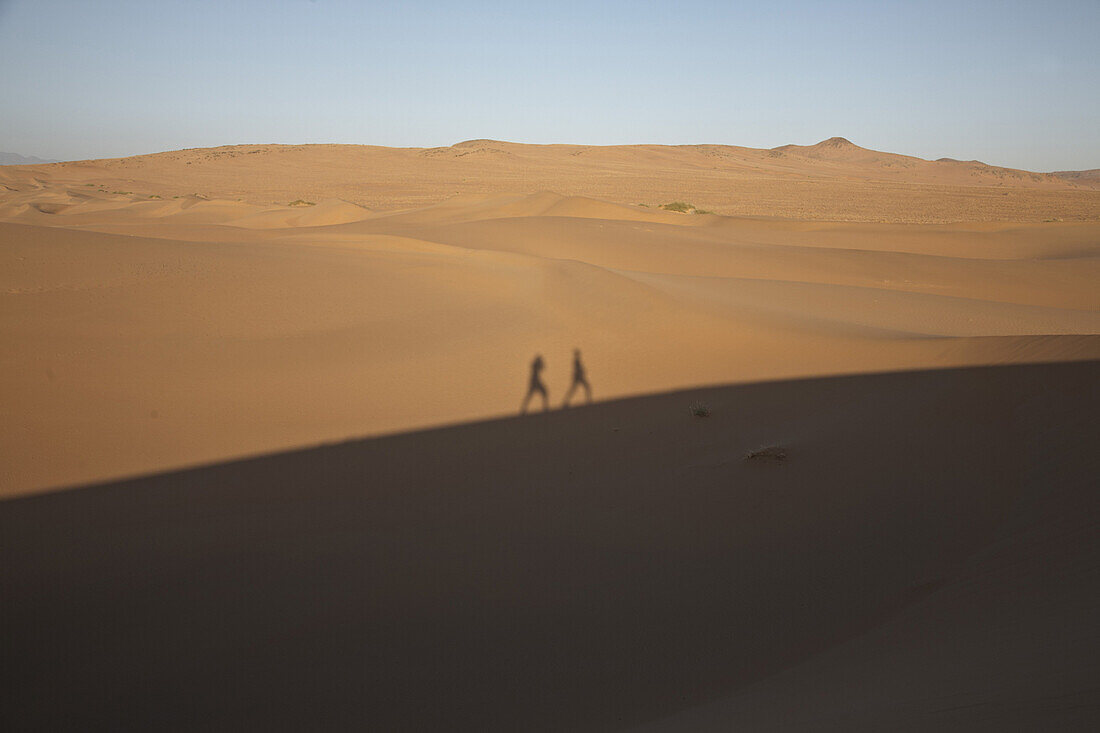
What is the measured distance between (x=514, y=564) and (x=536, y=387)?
331 cm

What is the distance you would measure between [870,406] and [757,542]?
8.90 ft

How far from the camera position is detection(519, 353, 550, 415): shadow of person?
735 centimetres

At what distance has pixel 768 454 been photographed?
19.6 ft

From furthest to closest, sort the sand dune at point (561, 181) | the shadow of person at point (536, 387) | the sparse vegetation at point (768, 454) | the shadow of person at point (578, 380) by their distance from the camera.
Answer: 1. the sand dune at point (561, 181)
2. the shadow of person at point (578, 380)
3. the shadow of person at point (536, 387)
4. the sparse vegetation at point (768, 454)

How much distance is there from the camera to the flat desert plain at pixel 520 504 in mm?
3521

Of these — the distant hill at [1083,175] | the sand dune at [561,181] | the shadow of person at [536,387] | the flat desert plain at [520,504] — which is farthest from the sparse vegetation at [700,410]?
the distant hill at [1083,175]

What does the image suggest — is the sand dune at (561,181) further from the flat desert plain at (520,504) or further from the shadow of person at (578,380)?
the shadow of person at (578,380)

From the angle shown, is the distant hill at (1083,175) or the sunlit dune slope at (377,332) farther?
the distant hill at (1083,175)

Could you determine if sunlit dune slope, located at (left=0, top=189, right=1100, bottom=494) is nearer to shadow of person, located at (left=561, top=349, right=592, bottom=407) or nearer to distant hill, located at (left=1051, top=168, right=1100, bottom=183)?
shadow of person, located at (left=561, top=349, right=592, bottom=407)

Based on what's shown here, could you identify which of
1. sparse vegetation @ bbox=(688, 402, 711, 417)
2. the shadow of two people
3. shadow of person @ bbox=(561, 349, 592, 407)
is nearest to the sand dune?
shadow of person @ bbox=(561, 349, 592, 407)

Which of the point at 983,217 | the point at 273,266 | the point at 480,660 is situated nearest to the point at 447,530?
the point at 480,660

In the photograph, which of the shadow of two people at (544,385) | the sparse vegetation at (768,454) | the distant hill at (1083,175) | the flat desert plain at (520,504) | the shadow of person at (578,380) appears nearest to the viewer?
the flat desert plain at (520,504)

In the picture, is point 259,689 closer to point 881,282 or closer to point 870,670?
point 870,670

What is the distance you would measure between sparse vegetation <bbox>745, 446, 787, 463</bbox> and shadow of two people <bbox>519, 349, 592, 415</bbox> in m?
2.02
